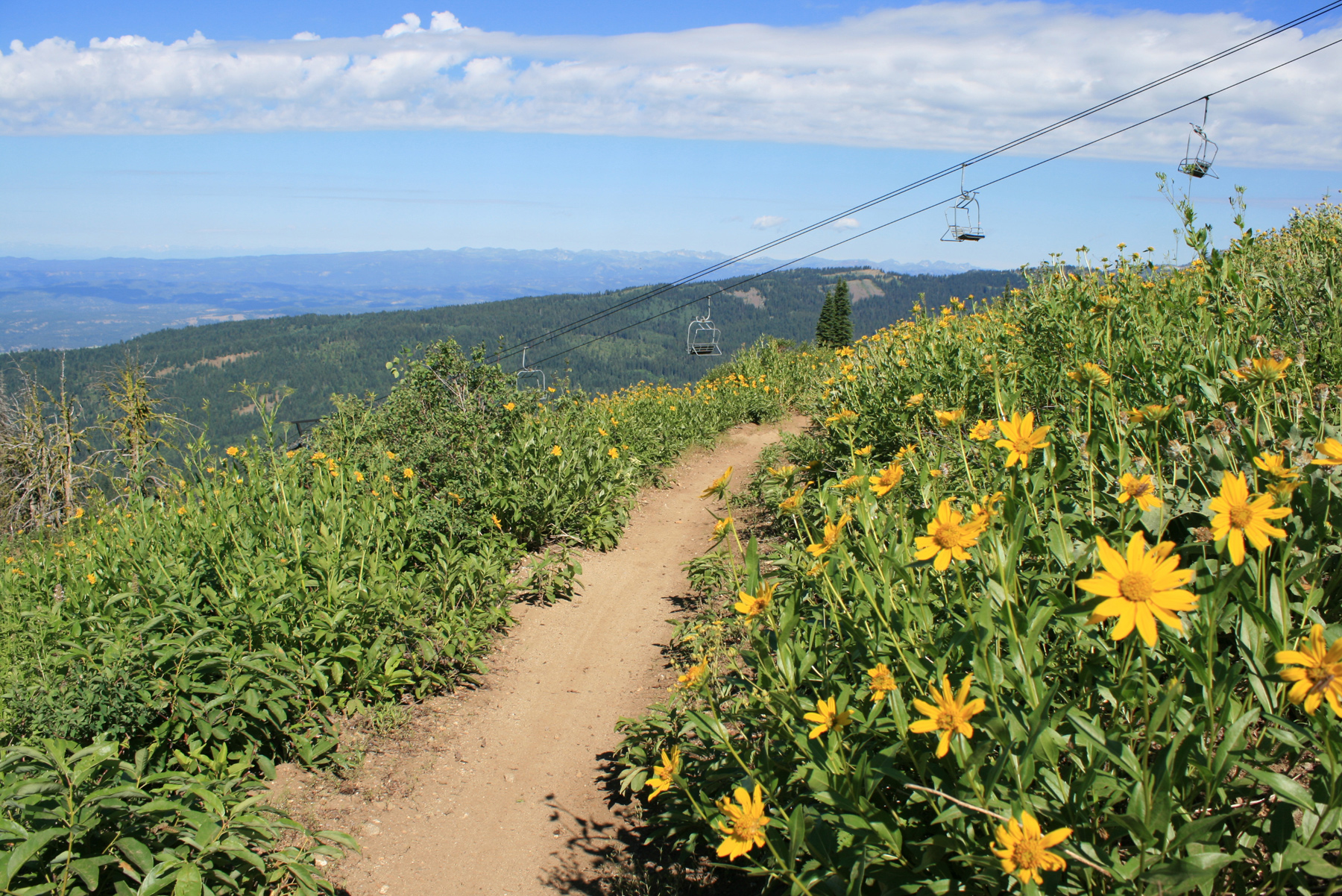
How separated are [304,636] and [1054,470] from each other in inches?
139

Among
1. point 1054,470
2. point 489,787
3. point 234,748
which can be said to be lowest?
point 489,787

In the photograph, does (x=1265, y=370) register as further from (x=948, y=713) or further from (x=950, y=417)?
(x=948, y=713)

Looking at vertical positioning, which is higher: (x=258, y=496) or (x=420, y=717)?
(x=258, y=496)

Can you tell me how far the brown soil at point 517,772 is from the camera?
123 inches

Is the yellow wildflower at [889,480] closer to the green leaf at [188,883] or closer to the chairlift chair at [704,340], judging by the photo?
the green leaf at [188,883]

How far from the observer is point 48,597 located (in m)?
4.47

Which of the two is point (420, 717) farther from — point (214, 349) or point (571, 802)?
point (214, 349)

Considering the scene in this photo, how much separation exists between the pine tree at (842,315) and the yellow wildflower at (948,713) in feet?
173

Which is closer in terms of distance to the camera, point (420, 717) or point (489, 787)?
point (489, 787)

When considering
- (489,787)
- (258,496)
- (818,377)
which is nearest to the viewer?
(489,787)

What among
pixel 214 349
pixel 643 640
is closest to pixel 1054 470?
pixel 643 640

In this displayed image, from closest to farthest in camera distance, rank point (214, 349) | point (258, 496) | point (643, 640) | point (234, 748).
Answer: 1. point (234, 748)
2. point (258, 496)
3. point (643, 640)
4. point (214, 349)

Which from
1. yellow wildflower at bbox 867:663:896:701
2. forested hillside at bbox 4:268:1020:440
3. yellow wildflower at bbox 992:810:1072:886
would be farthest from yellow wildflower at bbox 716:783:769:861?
forested hillside at bbox 4:268:1020:440

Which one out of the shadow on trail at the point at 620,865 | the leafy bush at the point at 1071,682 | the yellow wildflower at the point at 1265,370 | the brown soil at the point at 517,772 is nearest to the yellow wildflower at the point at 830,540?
the leafy bush at the point at 1071,682
